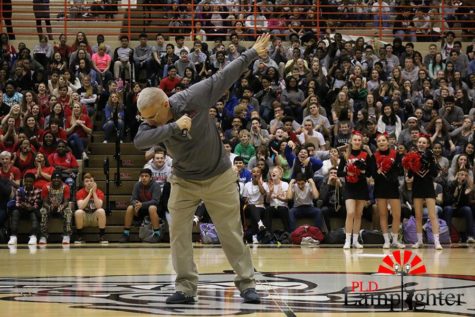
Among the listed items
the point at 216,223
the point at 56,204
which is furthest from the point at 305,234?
the point at 216,223

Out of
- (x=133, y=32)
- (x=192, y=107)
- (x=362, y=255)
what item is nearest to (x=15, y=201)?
(x=362, y=255)

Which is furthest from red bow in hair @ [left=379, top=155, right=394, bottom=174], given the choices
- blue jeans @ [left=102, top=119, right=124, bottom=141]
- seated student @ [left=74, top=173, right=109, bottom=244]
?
blue jeans @ [left=102, top=119, right=124, bottom=141]

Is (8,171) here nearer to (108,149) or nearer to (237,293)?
(108,149)

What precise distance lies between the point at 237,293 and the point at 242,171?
1013cm

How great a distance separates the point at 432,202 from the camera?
51.6 feet

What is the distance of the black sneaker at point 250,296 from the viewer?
749 cm

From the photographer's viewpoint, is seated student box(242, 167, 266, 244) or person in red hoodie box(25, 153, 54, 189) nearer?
seated student box(242, 167, 266, 244)

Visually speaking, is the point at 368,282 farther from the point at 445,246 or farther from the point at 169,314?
the point at 445,246

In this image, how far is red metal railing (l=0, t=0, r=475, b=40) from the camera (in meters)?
24.8

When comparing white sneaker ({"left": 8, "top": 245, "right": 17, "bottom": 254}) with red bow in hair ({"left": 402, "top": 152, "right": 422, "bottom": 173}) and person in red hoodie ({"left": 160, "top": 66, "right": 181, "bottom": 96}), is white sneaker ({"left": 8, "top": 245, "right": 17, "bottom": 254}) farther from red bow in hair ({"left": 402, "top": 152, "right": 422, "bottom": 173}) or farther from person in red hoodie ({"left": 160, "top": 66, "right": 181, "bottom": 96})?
red bow in hair ({"left": 402, "top": 152, "right": 422, "bottom": 173})

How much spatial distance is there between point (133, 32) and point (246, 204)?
9.67m

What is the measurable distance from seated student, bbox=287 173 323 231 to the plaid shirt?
4674mm

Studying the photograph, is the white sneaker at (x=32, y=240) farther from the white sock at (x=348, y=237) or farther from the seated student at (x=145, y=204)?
the white sock at (x=348, y=237)

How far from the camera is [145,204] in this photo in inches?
699
